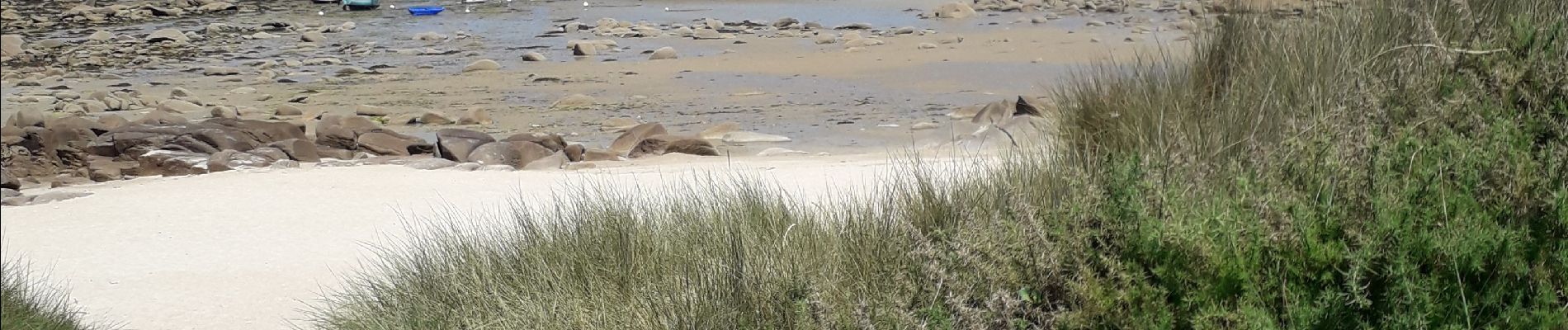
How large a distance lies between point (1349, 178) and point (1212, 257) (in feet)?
1.47

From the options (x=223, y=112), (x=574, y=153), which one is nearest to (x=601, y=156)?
(x=574, y=153)

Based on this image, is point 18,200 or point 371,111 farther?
point 371,111

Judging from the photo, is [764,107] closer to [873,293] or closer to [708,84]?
[708,84]

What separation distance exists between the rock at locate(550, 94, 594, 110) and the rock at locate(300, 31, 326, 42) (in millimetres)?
5633

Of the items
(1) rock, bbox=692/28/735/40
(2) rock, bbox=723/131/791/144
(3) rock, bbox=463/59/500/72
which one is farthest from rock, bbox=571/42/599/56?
(2) rock, bbox=723/131/791/144

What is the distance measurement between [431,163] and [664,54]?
275 inches

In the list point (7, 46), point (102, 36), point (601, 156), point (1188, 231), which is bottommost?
point (601, 156)

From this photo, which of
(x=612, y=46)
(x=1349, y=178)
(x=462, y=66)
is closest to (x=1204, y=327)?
(x=1349, y=178)

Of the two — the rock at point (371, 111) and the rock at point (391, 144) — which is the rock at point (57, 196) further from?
the rock at point (371, 111)

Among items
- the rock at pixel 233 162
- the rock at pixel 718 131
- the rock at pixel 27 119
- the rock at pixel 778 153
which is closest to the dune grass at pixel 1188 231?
the rock at pixel 233 162

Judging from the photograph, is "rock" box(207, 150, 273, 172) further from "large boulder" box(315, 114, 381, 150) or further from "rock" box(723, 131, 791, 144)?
"rock" box(723, 131, 791, 144)

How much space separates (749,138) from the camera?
35.3 feet

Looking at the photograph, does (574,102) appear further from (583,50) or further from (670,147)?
(583,50)

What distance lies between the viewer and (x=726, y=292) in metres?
3.43
